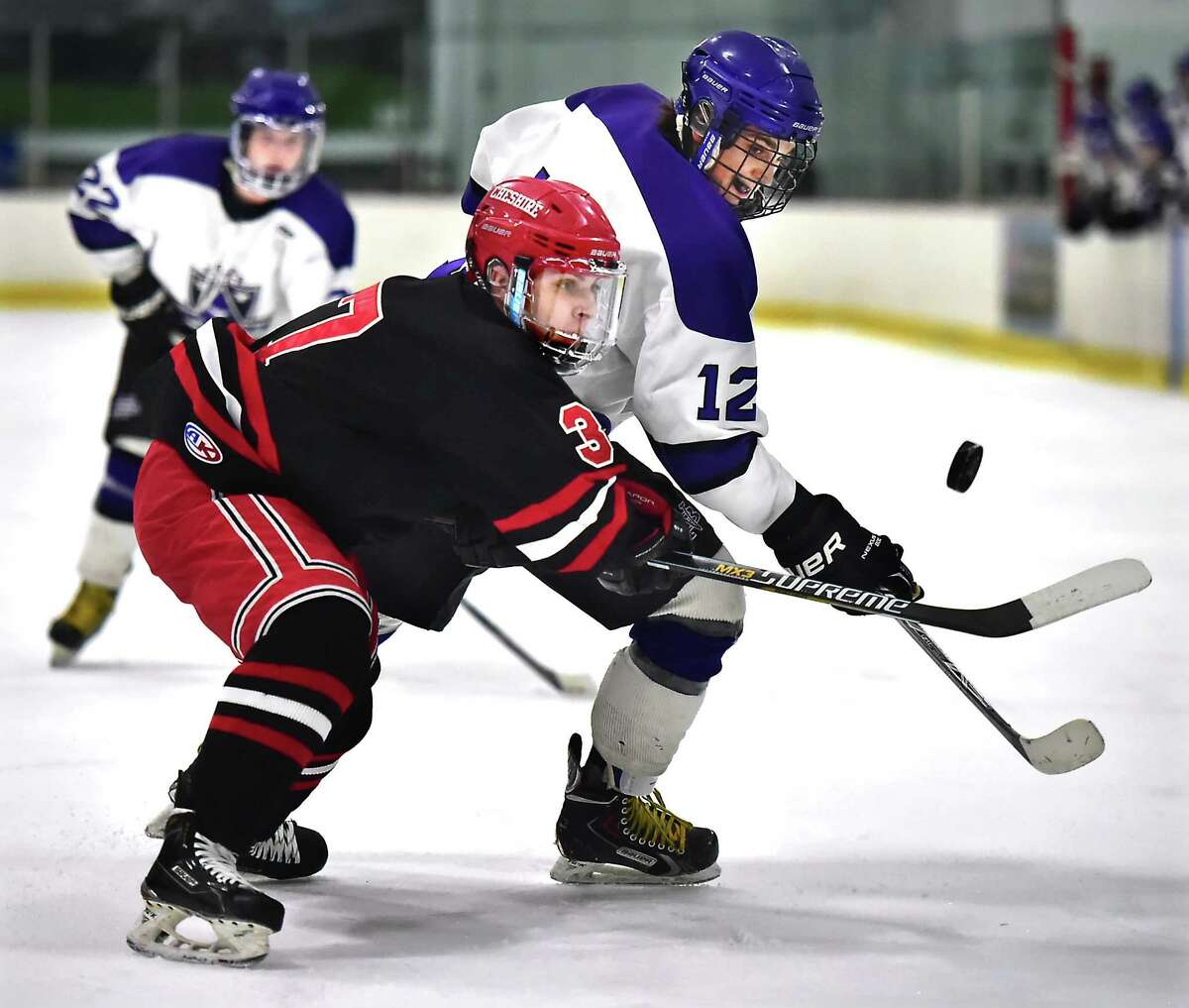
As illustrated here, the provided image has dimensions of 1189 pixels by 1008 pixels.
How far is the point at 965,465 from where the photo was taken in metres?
2.31

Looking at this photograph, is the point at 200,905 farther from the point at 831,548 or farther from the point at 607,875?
the point at 831,548

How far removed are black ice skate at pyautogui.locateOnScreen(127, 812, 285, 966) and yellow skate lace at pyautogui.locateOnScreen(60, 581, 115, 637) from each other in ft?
5.24

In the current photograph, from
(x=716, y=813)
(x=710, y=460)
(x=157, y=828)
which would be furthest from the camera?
(x=716, y=813)

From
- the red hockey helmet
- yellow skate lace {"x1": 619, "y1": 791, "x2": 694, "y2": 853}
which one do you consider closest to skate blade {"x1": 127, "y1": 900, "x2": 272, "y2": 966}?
yellow skate lace {"x1": 619, "y1": 791, "x2": 694, "y2": 853}

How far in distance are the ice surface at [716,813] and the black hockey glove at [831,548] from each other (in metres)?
0.37

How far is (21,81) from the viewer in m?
12.2

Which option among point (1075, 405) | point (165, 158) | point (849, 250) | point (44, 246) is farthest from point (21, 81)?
point (165, 158)

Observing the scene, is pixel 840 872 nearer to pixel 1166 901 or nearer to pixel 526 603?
pixel 1166 901

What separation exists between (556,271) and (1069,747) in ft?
2.69

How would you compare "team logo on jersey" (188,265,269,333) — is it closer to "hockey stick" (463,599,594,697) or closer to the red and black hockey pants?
"hockey stick" (463,599,594,697)

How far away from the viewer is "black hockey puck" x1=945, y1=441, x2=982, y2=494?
89.9 inches

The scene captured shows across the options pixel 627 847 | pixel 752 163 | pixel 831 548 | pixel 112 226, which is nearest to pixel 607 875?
pixel 627 847

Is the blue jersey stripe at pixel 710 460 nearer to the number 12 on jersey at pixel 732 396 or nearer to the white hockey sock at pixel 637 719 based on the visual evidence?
the number 12 on jersey at pixel 732 396

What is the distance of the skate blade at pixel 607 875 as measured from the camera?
7.77 feet
